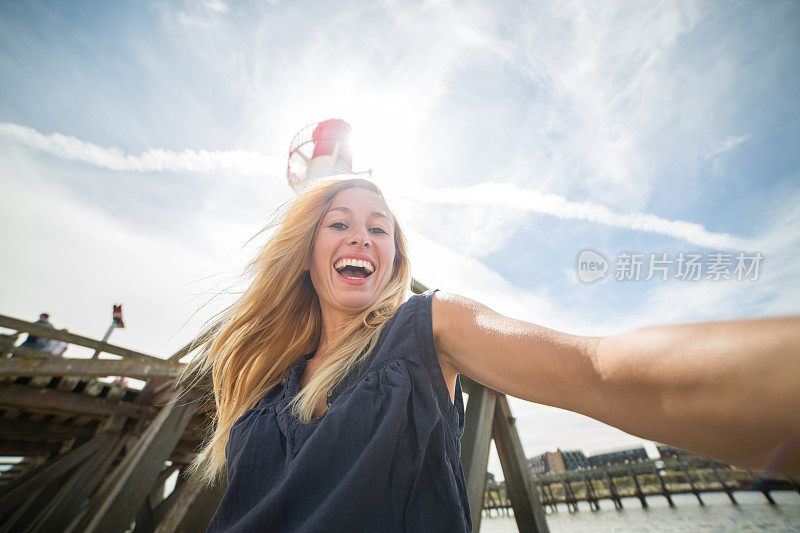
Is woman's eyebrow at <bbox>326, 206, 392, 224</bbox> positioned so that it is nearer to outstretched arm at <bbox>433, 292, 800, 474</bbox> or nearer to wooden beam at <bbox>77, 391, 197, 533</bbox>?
outstretched arm at <bbox>433, 292, 800, 474</bbox>

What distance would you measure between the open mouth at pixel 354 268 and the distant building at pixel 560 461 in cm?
6607

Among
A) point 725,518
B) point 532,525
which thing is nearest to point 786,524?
point 725,518

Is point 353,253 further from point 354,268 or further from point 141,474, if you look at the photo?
point 141,474

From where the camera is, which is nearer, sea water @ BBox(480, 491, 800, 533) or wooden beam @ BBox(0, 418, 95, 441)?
wooden beam @ BBox(0, 418, 95, 441)

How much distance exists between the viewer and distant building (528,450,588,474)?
56.6 meters

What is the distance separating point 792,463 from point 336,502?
2.91ft

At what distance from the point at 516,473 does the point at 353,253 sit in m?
2.30

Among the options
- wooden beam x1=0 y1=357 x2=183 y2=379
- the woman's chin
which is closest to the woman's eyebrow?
the woman's chin

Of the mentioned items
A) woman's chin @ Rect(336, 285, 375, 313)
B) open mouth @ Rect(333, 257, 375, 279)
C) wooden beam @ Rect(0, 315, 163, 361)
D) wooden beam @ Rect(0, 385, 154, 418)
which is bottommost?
woman's chin @ Rect(336, 285, 375, 313)

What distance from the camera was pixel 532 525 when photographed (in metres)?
2.63

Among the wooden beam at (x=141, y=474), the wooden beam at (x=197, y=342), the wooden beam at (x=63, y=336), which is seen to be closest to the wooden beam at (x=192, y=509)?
the wooden beam at (x=141, y=474)

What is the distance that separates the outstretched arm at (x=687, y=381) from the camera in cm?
50

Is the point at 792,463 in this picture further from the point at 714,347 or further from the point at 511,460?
the point at 511,460

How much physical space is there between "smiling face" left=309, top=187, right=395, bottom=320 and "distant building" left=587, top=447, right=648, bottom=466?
5912cm
